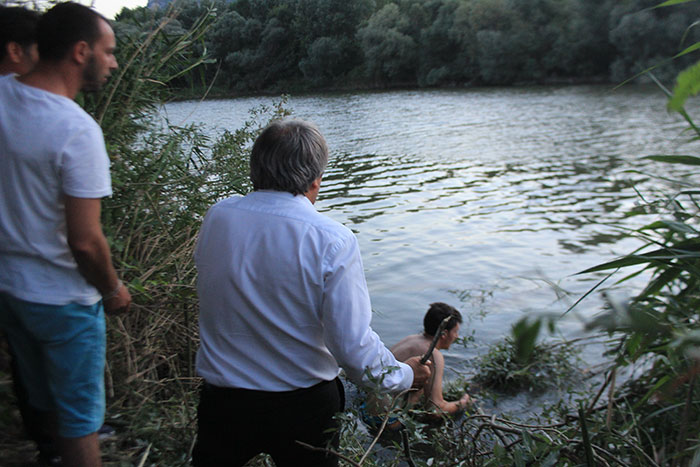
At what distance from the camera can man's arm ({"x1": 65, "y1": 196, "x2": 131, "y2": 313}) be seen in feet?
6.87

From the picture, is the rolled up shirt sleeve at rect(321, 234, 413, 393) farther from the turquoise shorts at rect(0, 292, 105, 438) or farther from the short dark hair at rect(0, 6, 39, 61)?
the short dark hair at rect(0, 6, 39, 61)

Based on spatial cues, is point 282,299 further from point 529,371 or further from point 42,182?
point 529,371

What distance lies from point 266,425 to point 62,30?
162 centimetres

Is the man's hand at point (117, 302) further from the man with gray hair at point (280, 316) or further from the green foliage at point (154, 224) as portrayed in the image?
the green foliage at point (154, 224)

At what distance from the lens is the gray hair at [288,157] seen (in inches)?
87.0

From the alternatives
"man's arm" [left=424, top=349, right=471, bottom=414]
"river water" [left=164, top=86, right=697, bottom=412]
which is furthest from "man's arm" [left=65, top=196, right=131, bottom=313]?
"man's arm" [left=424, top=349, right=471, bottom=414]

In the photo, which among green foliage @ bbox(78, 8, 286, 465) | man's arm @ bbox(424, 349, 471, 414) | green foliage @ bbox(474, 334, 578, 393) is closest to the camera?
green foliage @ bbox(78, 8, 286, 465)

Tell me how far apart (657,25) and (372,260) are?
122 ft

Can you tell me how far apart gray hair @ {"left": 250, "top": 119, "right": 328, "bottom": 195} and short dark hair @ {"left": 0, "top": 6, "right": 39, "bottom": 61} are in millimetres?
1273

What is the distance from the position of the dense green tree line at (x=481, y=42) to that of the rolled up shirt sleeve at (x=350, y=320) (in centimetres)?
3086

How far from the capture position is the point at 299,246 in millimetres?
2098

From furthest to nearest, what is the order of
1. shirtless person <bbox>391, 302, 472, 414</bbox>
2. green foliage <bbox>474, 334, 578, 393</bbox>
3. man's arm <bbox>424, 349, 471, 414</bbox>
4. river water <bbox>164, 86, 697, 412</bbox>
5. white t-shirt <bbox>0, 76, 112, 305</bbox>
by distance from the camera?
1. river water <bbox>164, 86, 697, 412</bbox>
2. green foliage <bbox>474, 334, 578, 393</bbox>
3. shirtless person <bbox>391, 302, 472, 414</bbox>
4. man's arm <bbox>424, 349, 471, 414</bbox>
5. white t-shirt <bbox>0, 76, 112, 305</bbox>

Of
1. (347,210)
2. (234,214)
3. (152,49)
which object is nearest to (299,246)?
(234,214)

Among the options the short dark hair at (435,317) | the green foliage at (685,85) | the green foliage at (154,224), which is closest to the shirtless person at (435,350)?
the short dark hair at (435,317)
